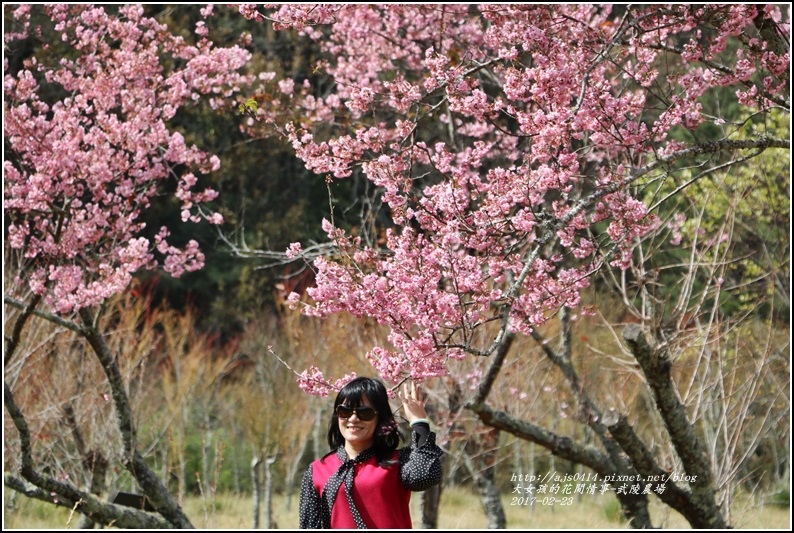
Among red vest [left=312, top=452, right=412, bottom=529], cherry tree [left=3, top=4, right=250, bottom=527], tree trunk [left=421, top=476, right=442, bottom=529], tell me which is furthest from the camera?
tree trunk [left=421, top=476, right=442, bottom=529]

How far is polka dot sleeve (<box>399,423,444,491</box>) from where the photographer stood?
282 cm

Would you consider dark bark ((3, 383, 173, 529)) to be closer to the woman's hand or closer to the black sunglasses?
the black sunglasses

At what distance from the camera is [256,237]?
1700cm

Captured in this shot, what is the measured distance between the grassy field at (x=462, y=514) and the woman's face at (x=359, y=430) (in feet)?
25.6

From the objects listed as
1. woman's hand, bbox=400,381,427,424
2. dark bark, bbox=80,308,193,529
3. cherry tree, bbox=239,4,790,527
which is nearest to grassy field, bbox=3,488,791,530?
dark bark, bbox=80,308,193,529

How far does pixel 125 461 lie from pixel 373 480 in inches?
137

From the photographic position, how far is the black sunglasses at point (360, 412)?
9.88ft

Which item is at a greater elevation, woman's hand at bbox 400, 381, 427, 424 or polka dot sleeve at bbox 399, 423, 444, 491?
woman's hand at bbox 400, 381, 427, 424

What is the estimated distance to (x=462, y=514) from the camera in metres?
12.5

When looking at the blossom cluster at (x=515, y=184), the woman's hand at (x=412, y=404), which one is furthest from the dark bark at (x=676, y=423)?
the woman's hand at (x=412, y=404)

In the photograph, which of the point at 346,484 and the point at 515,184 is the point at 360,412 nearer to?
the point at 346,484

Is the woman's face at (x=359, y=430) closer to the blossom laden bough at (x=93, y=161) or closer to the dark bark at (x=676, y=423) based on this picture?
the dark bark at (x=676, y=423)

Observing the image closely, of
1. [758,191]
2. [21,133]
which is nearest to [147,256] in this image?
[21,133]

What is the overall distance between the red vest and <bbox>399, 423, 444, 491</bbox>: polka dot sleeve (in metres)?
0.05
